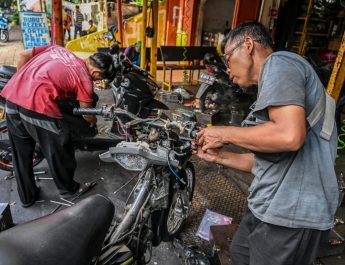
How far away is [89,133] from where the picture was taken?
3.75 metres

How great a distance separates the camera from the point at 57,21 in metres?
4.12

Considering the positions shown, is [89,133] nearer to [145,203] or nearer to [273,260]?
[145,203]

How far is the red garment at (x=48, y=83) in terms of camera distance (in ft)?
9.27

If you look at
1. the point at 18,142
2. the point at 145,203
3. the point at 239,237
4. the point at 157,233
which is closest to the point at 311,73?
the point at 239,237

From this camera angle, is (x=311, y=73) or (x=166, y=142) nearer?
(x=311, y=73)

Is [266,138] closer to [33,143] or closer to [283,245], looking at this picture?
[283,245]

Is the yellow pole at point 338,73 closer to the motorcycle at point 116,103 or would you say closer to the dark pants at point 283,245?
the motorcycle at point 116,103

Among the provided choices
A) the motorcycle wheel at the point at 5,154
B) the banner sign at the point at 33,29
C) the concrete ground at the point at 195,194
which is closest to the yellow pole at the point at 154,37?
the banner sign at the point at 33,29

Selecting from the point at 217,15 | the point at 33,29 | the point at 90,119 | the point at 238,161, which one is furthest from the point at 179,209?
the point at 217,15

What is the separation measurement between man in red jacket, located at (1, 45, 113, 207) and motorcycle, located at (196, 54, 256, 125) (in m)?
3.16

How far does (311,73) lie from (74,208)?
49.9 inches

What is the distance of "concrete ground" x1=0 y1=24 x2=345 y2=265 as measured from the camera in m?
2.80

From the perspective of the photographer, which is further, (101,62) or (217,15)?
(217,15)

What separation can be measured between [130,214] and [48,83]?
168 centimetres
